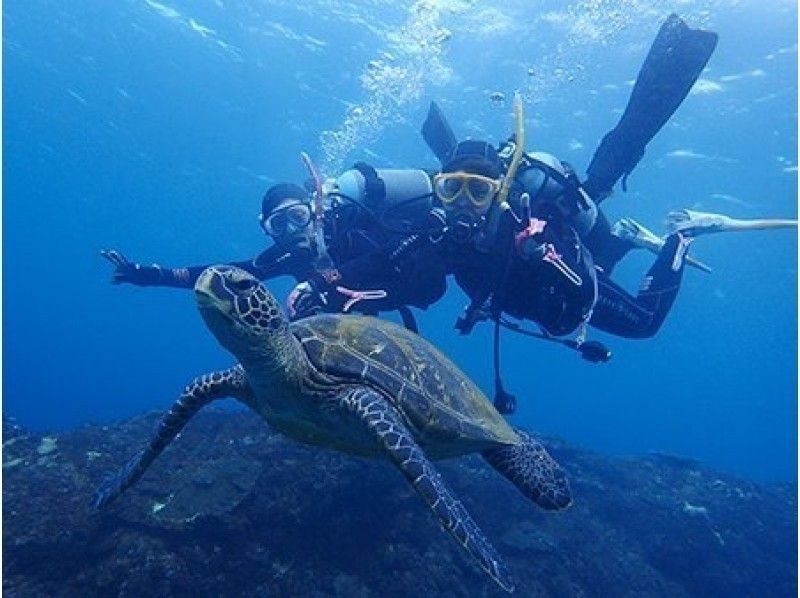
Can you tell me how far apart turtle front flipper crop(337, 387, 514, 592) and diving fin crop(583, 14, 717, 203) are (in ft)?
21.0

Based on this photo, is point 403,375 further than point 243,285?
Yes

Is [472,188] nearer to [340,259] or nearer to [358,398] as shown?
[340,259]

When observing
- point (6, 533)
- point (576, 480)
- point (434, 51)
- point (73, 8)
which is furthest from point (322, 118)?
point (6, 533)

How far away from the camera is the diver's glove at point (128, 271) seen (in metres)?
8.35

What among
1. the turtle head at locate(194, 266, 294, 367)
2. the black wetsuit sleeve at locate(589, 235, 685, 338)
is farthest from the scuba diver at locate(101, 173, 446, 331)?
the black wetsuit sleeve at locate(589, 235, 685, 338)

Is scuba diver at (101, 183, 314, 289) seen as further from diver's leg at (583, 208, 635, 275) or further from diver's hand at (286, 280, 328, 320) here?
diver's leg at (583, 208, 635, 275)

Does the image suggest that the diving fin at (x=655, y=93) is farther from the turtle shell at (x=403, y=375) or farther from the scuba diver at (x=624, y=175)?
the turtle shell at (x=403, y=375)

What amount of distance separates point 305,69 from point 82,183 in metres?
36.0

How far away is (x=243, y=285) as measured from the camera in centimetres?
335

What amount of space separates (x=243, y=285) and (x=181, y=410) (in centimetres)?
158

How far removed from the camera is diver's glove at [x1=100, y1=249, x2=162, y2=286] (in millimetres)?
8352

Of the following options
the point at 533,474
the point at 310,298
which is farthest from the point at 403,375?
the point at 310,298

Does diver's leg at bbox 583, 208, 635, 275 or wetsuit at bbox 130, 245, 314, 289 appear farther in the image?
diver's leg at bbox 583, 208, 635, 275

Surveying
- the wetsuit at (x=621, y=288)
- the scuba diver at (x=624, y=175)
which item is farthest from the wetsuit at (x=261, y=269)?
the wetsuit at (x=621, y=288)
